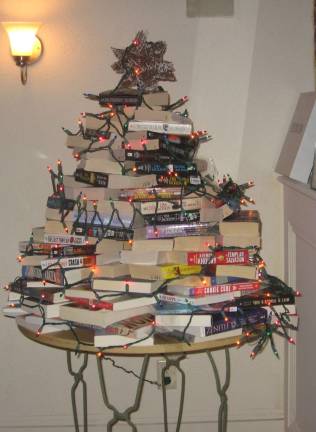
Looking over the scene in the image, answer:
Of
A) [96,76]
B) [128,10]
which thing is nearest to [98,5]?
[128,10]

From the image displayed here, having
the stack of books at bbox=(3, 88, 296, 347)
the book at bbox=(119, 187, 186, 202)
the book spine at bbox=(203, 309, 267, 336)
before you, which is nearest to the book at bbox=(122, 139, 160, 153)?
the stack of books at bbox=(3, 88, 296, 347)

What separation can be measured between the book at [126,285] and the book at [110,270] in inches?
1.0

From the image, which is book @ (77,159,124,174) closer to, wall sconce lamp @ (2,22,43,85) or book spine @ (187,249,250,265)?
book spine @ (187,249,250,265)

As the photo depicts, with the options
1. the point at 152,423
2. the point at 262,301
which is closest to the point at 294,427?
the point at 152,423

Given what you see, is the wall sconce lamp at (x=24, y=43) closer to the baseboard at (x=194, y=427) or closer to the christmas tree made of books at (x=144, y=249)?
the christmas tree made of books at (x=144, y=249)

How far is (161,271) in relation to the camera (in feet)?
5.67

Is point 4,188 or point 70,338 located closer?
point 70,338

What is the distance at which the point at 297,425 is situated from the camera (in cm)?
219

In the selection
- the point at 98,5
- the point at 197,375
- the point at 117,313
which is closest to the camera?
the point at 117,313

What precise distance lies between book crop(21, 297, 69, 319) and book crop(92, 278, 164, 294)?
0.44 ft

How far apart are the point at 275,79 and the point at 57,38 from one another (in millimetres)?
744

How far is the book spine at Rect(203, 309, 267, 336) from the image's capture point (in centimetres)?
172

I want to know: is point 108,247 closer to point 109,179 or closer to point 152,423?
point 109,179

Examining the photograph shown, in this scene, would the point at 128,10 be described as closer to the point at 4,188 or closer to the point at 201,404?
the point at 4,188
